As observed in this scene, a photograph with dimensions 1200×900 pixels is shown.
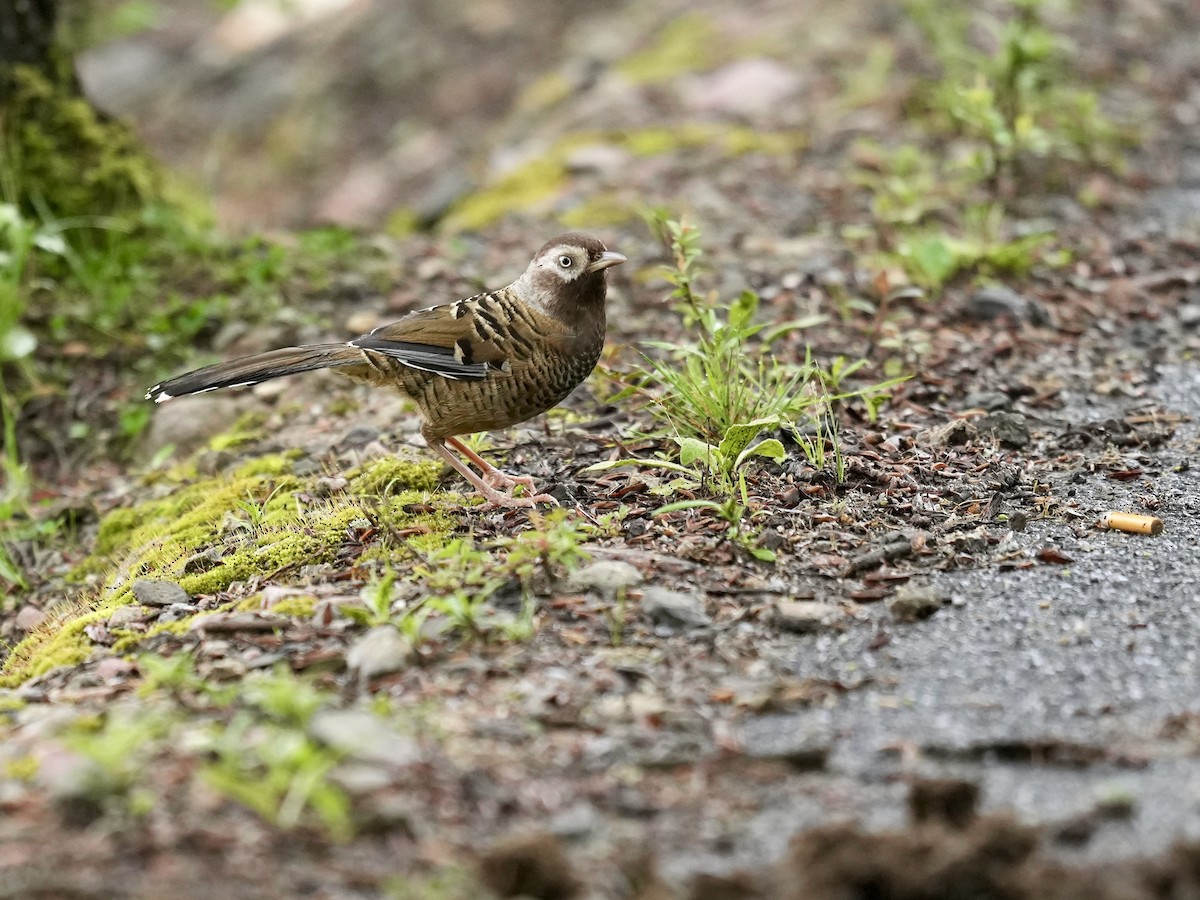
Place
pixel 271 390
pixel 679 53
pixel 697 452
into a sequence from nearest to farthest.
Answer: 1. pixel 697 452
2. pixel 271 390
3. pixel 679 53

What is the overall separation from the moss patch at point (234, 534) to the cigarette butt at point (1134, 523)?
90.9 inches

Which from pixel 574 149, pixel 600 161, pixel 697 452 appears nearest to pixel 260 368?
pixel 697 452

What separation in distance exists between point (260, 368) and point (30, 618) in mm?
1341

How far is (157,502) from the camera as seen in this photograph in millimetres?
5898

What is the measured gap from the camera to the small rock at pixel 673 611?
4074 millimetres

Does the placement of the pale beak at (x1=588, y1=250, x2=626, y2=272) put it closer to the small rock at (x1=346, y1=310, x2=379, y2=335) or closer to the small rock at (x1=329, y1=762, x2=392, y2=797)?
the small rock at (x1=346, y1=310, x2=379, y2=335)

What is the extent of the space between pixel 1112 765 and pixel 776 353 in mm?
3268

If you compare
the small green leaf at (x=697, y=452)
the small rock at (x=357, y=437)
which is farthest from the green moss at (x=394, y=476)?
the small green leaf at (x=697, y=452)

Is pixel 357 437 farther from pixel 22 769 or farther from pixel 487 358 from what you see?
pixel 22 769

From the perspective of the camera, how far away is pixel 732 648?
398 centimetres

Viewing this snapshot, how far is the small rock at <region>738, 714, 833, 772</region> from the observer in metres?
3.37

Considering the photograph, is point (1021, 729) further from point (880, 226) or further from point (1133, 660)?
point (880, 226)

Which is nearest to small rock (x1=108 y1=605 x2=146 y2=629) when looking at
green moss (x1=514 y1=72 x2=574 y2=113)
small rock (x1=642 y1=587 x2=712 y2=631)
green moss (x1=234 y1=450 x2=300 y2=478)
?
green moss (x1=234 y1=450 x2=300 y2=478)

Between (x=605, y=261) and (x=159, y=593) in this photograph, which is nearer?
(x=159, y=593)
